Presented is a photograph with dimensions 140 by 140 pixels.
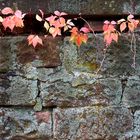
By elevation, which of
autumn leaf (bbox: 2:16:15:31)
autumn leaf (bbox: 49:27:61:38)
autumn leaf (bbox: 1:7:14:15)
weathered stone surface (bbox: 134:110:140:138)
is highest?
autumn leaf (bbox: 1:7:14:15)

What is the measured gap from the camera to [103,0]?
1.90 m

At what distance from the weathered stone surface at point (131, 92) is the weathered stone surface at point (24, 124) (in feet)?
1.49

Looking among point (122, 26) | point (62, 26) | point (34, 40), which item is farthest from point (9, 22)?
point (122, 26)

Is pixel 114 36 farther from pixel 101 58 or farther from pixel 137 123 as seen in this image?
pixel 137 123

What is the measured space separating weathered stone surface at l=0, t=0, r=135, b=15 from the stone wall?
151 mm

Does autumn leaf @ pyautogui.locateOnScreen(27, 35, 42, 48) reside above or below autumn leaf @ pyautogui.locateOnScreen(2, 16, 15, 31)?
below

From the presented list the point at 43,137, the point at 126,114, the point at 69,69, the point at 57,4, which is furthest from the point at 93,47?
the point at 43,137

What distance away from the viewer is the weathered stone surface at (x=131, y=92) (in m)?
1.96

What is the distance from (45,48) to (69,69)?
176 millimetres

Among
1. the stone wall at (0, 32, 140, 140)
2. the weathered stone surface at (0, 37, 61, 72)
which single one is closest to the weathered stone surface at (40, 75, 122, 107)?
the stone wall at (0, 32, 140, 140)

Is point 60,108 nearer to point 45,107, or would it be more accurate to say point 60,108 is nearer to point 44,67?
point 45,107

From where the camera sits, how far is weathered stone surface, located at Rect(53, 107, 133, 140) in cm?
193

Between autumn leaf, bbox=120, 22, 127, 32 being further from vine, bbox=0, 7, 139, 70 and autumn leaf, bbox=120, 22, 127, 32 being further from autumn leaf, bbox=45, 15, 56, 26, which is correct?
autumn leaf, bbox=45, 15, 56, 26

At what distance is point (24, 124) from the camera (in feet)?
6.29
